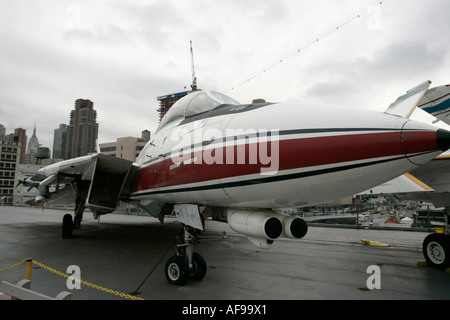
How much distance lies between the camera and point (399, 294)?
181 inches

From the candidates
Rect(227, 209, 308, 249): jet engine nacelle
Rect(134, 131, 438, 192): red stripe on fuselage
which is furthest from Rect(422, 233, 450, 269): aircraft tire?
Rect(134, 131, 438, 192): red stripe on fuselage

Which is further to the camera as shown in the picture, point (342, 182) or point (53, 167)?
point (53, 167)

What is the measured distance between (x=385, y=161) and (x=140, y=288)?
169 inches

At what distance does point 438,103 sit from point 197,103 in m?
5.79

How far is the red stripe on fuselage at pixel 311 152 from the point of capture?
7.97 feet

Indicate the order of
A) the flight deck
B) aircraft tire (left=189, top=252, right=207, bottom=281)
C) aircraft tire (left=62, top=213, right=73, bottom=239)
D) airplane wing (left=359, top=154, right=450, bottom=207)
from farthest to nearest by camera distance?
1. aircraft tire (left=62, top=213, right=73, bottom=239)
2. airplane wing (left=359, top=154, right=450, bottom=207)
3. aircraft tire (left=189, top=252, right=207, bottom=281)
4. the flight deck

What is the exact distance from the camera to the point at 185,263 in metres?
4.81

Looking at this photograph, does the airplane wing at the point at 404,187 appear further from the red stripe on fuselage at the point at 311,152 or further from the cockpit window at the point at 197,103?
the red stripe on fuselage at the point at 311,152

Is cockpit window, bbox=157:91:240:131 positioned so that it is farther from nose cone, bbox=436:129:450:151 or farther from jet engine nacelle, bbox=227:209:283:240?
nose cone, bbox=436:129:450:151

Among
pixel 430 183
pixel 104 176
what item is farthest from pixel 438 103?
pixel 104 176

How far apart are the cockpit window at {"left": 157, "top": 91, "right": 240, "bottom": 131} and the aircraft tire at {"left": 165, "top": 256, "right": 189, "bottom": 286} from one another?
267cm

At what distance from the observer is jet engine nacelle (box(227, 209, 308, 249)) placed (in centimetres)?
347
